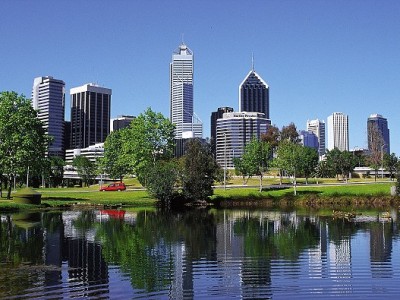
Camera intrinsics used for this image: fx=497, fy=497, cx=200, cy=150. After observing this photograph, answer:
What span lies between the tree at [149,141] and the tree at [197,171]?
11889 mm

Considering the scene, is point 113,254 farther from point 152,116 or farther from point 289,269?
point 152,116

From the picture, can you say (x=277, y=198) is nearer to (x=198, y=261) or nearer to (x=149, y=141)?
(x=149, y=141)

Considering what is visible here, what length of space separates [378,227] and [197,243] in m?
20.2

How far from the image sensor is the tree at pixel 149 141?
10231 centimetres

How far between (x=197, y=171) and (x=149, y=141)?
63.7 feet

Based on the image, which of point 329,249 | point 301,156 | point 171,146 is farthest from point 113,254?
point 301,156

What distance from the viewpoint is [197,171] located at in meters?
88.9

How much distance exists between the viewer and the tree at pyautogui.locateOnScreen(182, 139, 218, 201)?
88.2 metres

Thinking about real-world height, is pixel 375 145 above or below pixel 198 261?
above

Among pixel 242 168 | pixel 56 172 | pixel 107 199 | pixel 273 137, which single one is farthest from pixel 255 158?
pixel 56 172

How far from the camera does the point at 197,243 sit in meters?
37.2

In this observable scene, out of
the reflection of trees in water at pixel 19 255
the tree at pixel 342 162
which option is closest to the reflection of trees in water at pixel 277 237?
the reflection of trees in water at pixel 19 255

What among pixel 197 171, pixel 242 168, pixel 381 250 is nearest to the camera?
pixel 381 250

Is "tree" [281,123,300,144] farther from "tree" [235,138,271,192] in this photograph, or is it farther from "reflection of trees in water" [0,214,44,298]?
"reflection of trees in water" [0,214,44,298]
